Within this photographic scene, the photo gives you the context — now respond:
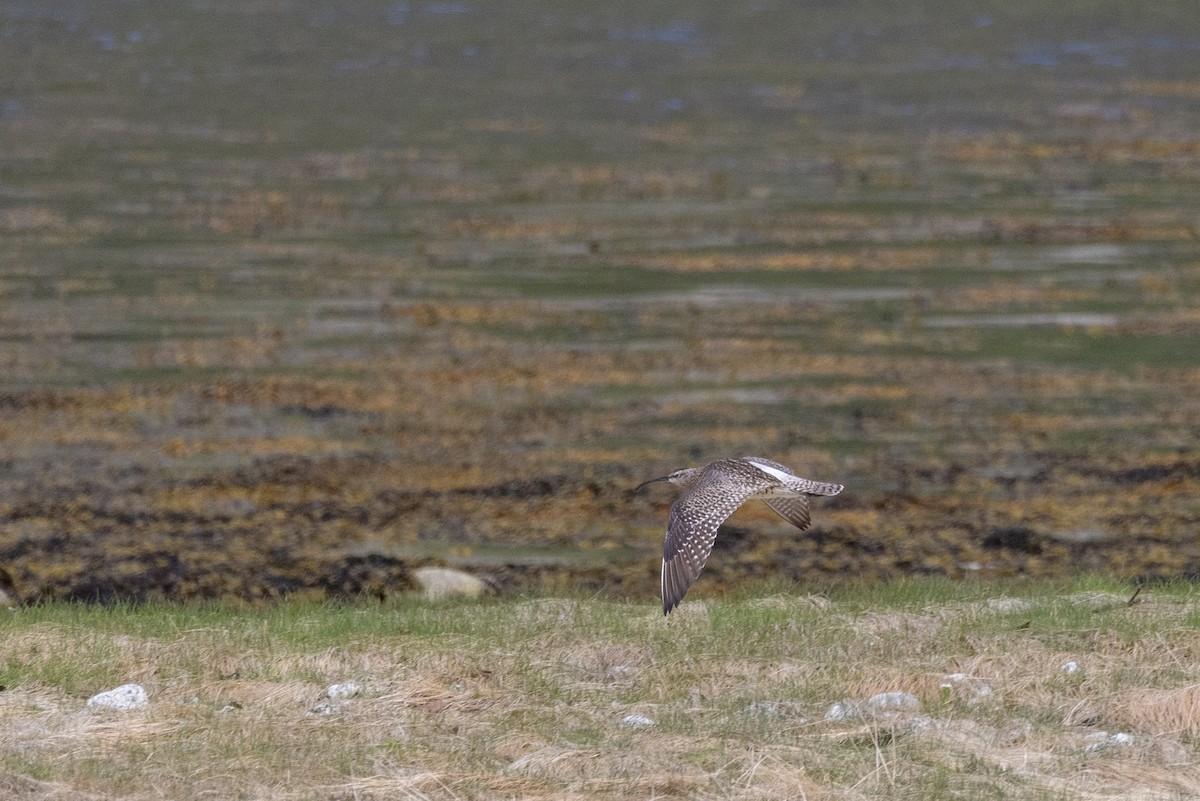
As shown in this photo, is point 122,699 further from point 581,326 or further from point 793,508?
point 581,326

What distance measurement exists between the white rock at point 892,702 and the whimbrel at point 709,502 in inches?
53.0

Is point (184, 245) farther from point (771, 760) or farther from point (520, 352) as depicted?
point (771, 760)

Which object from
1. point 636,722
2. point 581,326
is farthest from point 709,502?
point 581,326

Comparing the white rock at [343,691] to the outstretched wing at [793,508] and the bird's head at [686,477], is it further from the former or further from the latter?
the outstretched wing at [793,508]

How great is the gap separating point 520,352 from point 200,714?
38.7ft

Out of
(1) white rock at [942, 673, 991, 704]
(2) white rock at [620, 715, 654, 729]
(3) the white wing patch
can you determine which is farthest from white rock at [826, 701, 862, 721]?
(3) the white wing patch

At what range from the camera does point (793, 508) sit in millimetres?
12156

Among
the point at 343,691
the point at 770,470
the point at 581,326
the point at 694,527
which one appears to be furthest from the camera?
the point at 581,326

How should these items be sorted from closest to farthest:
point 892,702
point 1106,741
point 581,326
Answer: point 1106,741
point 892,702
point 581,326

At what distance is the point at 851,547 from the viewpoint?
556 inches

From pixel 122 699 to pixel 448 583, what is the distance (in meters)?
4.59

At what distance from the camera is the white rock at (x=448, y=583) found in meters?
12.7

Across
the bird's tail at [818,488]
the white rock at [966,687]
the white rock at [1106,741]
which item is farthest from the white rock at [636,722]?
the bird's tail at [818,488]

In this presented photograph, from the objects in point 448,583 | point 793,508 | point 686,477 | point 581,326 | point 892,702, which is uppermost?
point 892,702
